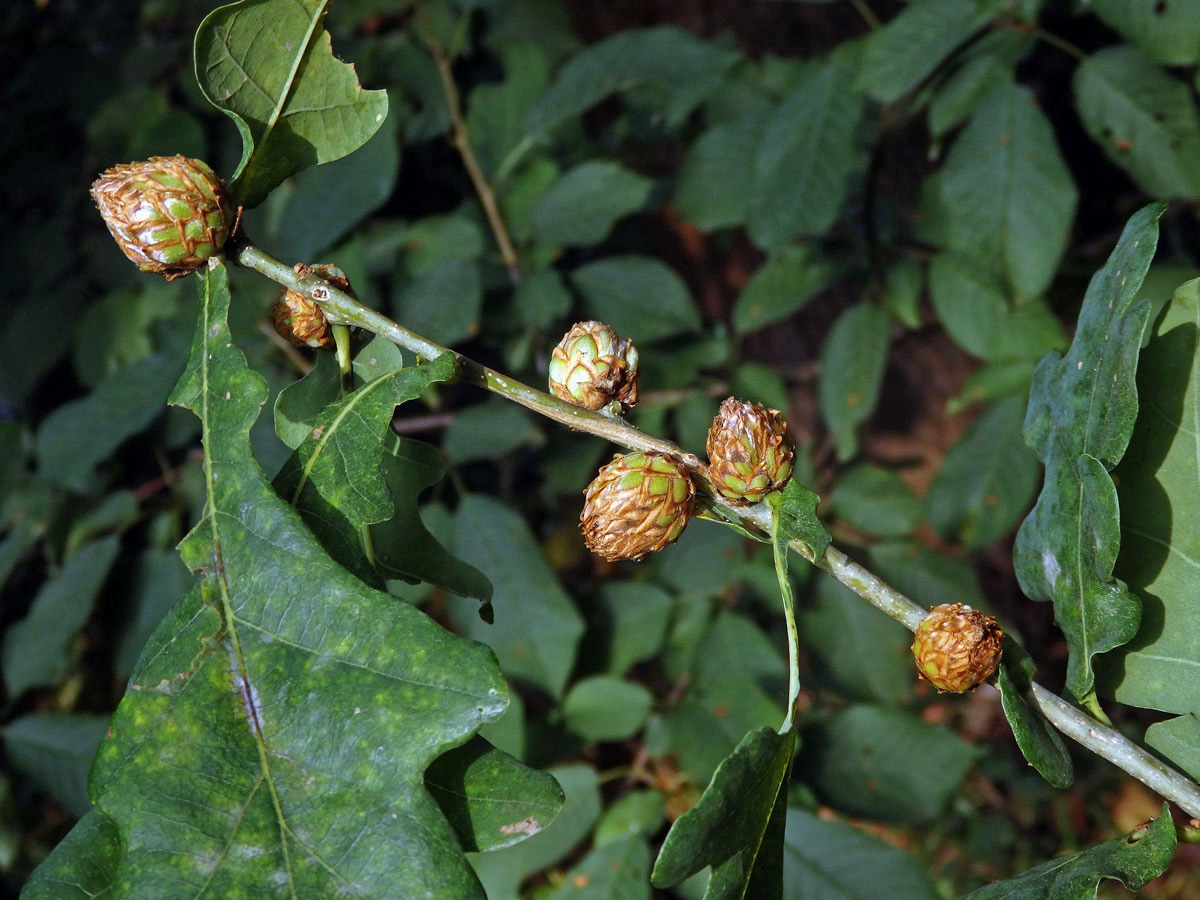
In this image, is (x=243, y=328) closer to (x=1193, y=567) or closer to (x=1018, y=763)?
(x=1193, y=567)

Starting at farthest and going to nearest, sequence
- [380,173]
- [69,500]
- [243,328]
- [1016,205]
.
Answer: [69,500]
[243,328]
[380,173]
[1016,205]

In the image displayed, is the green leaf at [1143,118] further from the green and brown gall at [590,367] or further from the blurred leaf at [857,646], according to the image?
the green and brown gall at [590,367]

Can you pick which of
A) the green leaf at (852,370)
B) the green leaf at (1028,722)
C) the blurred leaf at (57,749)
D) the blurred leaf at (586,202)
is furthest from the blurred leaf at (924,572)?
the blurred leaf at (57,749)

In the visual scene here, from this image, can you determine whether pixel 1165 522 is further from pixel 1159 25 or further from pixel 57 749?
pixel 57 749

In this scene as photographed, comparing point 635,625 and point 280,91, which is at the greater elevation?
point 280,91

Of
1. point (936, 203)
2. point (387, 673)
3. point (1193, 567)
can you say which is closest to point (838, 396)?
point (936, 203)

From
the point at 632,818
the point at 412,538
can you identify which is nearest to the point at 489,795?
the point at 412,538
